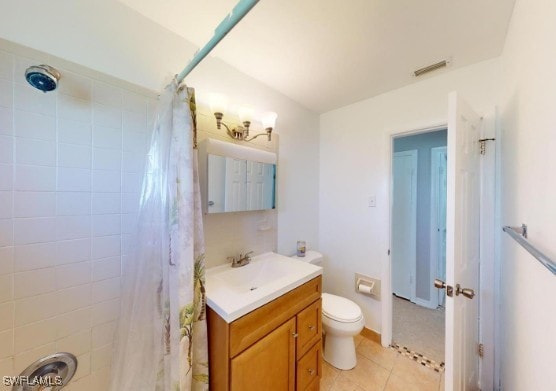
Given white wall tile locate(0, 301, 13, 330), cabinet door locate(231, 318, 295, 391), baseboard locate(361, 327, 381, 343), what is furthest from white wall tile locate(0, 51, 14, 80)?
baseboard locate(361, 327, 381, 343)

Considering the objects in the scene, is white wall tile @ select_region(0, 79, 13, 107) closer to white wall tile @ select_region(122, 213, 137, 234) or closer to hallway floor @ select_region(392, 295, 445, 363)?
white wall tile @ select_region(122, 213, 137, 234)

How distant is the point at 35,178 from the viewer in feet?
2.69

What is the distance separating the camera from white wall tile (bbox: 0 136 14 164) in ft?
2.50

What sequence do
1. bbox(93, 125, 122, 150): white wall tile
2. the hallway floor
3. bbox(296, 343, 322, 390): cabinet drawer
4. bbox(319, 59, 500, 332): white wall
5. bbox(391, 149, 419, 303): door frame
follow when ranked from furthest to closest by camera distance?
bbox(391, 149, 419, 303): door frame < the hallway floor < bbox(319, 59, 500, 332): white wall < bbox(296, 343, 322, 390): cabinet drawer < bbox(93, 125, 122, 150): white wall tile

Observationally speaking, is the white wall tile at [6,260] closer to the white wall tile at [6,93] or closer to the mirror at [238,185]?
the white wall tile at [6,93]

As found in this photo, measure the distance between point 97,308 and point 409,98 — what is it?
2447 millimetres

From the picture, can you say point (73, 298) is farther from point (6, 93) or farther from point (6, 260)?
point (6, 93)

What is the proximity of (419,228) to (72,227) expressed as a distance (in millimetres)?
3081

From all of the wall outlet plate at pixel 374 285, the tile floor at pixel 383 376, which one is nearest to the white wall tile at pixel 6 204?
the tile floor at pixel 383 376

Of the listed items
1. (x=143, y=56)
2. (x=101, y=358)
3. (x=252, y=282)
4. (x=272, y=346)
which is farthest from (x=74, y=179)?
(x=272, y=346)

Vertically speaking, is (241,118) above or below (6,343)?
above

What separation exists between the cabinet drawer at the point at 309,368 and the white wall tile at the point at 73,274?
1.20 metres

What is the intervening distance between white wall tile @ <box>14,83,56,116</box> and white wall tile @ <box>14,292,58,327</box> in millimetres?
740

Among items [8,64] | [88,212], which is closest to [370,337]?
[88,212]
